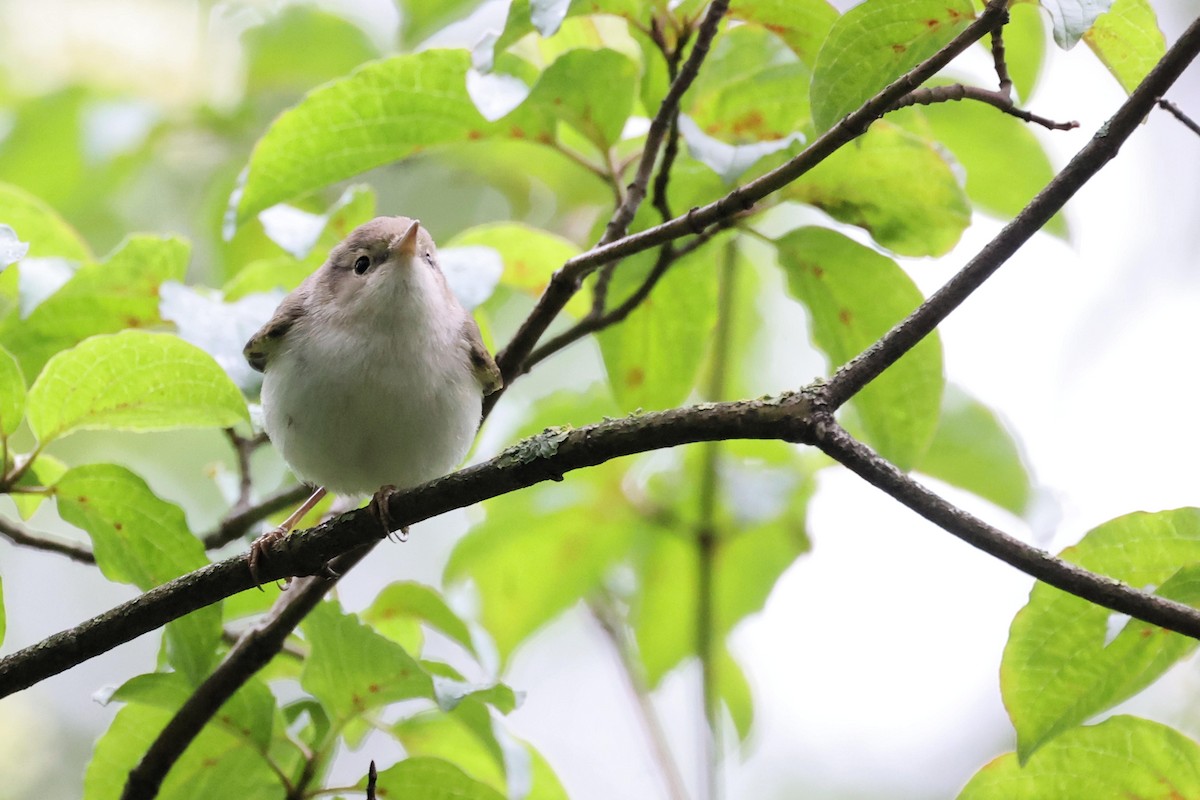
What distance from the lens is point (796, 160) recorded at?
1.64 meters

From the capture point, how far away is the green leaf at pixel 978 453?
8.54ft

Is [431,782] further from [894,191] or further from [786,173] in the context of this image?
[894,191]

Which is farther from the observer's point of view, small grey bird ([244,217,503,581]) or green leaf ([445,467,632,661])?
green leaf ([445,467,632,661])

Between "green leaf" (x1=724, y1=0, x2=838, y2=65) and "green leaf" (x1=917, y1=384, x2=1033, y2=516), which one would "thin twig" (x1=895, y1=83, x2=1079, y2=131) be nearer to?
"green leaf" (x1=724, y1=0, x2=838, y2=65)

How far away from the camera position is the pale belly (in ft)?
7.33

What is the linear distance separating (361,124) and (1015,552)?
1420 mm

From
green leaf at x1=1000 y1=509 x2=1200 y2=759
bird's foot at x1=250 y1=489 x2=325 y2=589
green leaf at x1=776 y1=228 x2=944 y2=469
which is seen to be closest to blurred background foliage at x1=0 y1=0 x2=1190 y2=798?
green leaf at x1=776 y1=228 x2=944 y2=469

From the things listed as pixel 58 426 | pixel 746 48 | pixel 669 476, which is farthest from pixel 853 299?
pixel 58 426

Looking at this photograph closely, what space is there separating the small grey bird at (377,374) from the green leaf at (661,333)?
289 mm

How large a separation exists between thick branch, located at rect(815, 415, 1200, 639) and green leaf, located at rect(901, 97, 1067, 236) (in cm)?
105

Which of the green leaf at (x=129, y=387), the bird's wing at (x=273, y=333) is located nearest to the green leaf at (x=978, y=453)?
the bird's wing at (x=273, y=333)

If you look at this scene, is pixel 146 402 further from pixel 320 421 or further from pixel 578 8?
pixel 578 8

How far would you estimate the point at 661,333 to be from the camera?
7.94 ft

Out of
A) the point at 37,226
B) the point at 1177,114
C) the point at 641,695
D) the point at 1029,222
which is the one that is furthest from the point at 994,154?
the point at 37,226
